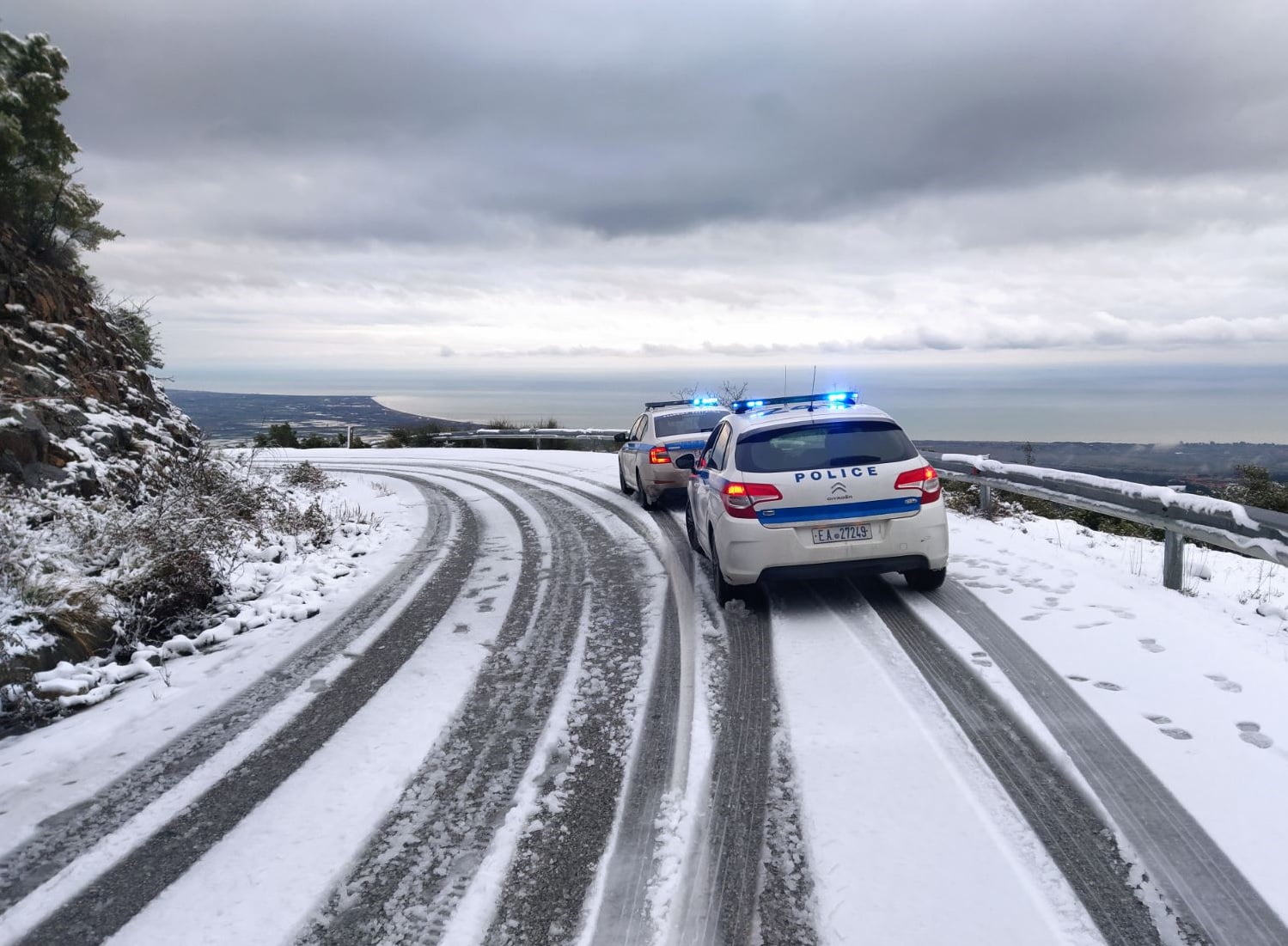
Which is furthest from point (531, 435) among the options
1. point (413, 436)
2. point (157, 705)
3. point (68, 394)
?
point (157, 705)

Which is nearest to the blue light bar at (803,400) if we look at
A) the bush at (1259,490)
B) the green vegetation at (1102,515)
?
the green vegetation at (1102,515)

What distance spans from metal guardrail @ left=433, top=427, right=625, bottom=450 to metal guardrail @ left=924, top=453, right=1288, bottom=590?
50.1 feet

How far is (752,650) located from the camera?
5.39 metres

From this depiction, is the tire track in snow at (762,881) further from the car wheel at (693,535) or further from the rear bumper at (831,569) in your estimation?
the car wheel at (693,535)

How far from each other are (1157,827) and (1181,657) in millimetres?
2326

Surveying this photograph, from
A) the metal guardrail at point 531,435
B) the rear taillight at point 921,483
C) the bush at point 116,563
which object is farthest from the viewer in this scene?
the metal guardrail at point 531,435

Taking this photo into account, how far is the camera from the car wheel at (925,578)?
6.48m

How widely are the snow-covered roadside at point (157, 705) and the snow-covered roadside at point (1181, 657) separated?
489 cm

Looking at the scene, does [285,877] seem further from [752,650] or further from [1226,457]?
[1226,457]

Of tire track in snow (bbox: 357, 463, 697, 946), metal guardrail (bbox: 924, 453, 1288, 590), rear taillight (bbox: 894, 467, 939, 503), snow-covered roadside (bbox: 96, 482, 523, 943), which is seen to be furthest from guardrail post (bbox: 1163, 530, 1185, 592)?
snow-covered roadside (bbox: 96, 482, 523, 943)

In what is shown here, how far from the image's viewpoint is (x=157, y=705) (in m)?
4.74

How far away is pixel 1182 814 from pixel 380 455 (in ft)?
84.1

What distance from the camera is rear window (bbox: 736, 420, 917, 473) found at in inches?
247

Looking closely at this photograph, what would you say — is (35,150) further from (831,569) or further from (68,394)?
(831,569)
